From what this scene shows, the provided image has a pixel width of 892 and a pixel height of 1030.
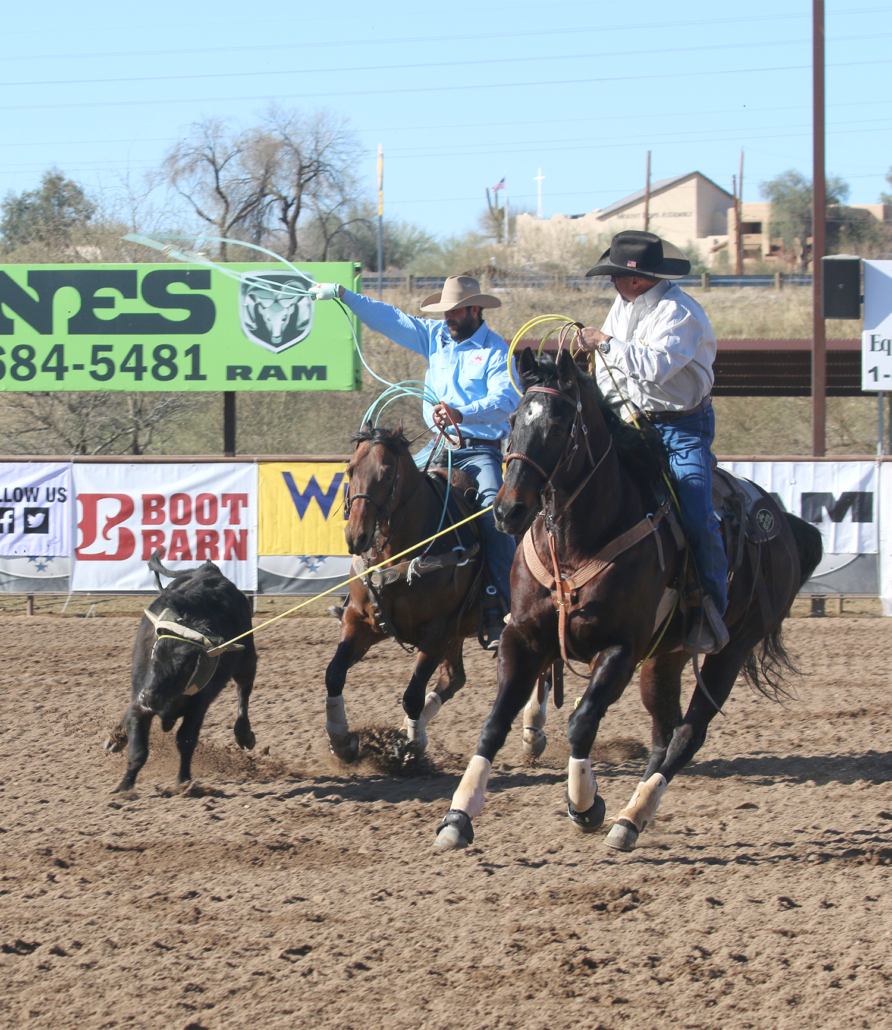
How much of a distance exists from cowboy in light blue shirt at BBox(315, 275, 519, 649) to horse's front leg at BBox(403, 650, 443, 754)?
1.82 ft

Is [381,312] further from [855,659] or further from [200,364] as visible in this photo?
[200,364]

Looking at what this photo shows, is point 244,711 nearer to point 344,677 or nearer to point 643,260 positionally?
point 344,677

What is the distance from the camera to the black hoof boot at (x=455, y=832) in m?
4.21

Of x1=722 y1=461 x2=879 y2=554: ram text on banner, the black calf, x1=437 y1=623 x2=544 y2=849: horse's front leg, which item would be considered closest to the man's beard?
the black calf

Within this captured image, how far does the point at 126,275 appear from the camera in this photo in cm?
1316

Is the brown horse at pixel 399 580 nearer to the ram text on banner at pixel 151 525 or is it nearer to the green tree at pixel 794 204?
the ram text on banner at pixel 151 525

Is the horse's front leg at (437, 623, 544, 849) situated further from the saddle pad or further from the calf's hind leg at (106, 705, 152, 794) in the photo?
the calf's hind leg at (106, 705, 152, 794)

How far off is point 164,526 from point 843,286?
358 inches

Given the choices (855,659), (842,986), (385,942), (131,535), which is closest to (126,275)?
(131,535)

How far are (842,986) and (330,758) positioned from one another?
12.1 ft

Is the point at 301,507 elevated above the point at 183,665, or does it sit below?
above

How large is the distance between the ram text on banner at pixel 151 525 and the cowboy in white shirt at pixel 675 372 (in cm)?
772

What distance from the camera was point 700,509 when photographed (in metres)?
4.96

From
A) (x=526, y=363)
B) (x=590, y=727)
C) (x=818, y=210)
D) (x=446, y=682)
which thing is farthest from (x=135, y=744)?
(x=818, y=210)
